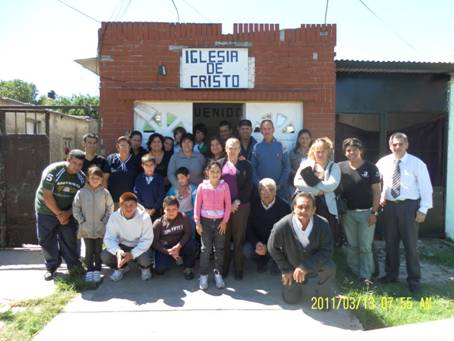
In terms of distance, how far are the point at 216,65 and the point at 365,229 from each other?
10.9 feet

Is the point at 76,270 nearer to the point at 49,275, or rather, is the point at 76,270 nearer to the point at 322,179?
the point at 49,275

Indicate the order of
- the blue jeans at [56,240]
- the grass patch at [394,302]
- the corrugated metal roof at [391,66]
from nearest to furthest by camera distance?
the grass patch at [394,302] → the blue jeans at [56,240] → the corrugated metal roof at [391,66]

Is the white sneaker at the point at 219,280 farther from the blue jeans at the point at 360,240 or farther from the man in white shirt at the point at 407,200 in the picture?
the man in white shirt at the point at 407,200

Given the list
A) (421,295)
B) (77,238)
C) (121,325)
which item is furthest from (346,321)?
(77,238)

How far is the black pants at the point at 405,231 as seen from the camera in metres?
5.18

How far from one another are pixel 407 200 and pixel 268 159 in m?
1.77

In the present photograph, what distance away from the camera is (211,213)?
520 centimetres

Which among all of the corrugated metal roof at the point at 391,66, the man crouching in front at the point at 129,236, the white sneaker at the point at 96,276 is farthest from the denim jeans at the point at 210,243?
the corrugated metal roof at the point at 391,66

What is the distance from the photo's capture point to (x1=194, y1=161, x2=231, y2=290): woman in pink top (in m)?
5.18

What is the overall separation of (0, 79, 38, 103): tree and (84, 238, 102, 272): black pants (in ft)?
140

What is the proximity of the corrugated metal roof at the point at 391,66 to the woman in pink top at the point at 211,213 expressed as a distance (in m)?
3.24

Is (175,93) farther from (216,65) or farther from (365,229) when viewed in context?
(365,229)

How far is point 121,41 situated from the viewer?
22.4 feet

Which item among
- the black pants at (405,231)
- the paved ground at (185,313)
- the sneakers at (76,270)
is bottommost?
the paved ground at (185,313)
